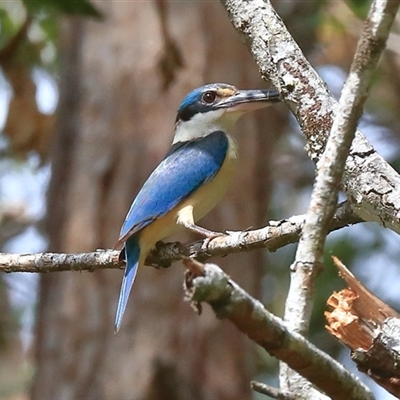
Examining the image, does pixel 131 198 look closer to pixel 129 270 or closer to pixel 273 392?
pixel 129 270

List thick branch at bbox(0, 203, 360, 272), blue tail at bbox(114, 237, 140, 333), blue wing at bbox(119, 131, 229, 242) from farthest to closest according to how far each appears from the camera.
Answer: blue wing at bbox(119, 131, 229, 242) < blue tail at bbox(114, 237, 140, 333) < thick branch at bbox(0, 203, 360, 272)

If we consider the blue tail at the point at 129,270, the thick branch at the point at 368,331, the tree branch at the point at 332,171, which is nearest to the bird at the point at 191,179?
the blue tail at the point at 129,270

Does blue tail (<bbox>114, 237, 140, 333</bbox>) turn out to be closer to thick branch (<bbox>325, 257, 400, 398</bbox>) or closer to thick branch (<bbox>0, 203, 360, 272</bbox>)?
thick branch (<bbox>0, 203, 360, 272</bbox>)

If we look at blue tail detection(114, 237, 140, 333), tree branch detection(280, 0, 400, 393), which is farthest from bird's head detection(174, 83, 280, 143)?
tree branch detection(280, 0, 400, 393)

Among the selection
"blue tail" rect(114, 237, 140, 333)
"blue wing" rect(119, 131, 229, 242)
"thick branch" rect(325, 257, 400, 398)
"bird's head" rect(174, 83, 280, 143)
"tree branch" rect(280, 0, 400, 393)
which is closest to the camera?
"tree branch" rect(280, 0, 400, 393)

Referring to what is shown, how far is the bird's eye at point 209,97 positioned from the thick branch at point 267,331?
2639 millimetres

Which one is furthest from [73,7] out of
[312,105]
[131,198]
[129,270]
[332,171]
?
[332,171]

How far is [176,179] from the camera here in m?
3.31

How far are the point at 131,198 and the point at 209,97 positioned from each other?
93 cm

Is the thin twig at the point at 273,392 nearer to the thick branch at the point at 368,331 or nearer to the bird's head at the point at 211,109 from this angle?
the thick branch at the point at 368,331

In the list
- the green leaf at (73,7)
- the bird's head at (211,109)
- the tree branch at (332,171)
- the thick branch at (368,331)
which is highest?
the green leaf at (73,7)

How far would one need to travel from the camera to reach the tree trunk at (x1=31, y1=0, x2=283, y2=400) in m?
4.26

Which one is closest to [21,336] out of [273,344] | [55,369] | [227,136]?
[55,369]

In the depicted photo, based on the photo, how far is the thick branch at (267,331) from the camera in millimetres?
1088
